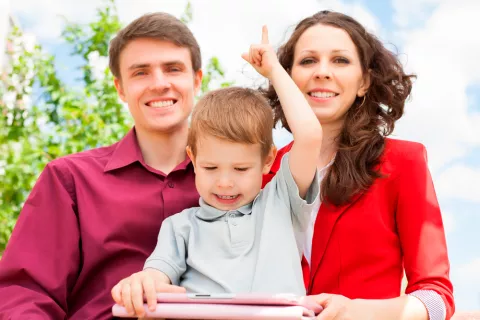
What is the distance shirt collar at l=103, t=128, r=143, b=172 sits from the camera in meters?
2.56

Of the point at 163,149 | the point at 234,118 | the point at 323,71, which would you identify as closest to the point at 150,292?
the point at 234,118

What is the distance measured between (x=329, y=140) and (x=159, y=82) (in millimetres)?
709

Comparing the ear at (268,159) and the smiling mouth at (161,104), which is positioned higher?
the smiling mouth at (161,104)

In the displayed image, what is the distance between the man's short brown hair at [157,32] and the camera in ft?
8.58

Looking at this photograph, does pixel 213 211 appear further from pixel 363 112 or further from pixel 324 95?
pixel 363 112

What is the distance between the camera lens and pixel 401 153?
93.4 inches

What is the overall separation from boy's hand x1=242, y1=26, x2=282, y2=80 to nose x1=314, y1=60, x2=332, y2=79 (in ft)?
0.95

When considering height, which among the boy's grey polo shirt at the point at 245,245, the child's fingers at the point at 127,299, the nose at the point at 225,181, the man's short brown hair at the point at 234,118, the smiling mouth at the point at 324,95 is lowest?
the child's fingers at the point at 127,299

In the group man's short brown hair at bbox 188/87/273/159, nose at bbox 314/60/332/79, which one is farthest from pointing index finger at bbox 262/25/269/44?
nose at bbox 314/60/332/79

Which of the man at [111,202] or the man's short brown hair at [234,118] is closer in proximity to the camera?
the man's short brown hair at [234,118]

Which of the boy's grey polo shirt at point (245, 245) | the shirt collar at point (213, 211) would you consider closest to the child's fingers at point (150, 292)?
the boy's grey polo shirt at point (245, 245)

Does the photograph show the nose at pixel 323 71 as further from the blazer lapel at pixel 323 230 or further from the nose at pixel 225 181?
the nose at pixel 225 181

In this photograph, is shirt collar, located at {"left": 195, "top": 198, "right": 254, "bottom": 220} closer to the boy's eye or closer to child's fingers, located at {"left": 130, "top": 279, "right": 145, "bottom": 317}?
child's fingers, located at {"left": 130, "top": 279, "right": 145, "bottom": 317}

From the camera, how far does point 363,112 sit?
8.32 ft
